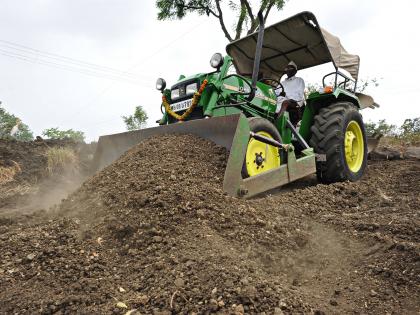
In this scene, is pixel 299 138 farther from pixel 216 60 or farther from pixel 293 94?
pixel 216 60

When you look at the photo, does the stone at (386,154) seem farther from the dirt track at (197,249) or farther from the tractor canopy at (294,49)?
the dirt track at (197,249)

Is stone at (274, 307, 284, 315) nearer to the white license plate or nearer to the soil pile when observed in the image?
the soil pile

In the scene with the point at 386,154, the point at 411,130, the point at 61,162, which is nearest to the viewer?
the point at 386,154

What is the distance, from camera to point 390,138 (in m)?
11.0

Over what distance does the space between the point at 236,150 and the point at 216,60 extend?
1452mm

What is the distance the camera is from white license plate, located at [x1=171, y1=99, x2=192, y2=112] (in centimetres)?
511

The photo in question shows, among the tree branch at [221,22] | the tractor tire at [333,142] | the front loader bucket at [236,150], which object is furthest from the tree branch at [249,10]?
the front loader bucket at [236,150]

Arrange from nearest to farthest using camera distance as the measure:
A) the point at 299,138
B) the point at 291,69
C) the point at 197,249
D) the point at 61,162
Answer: the point at 197,249
the point at 299,138
the point at 291,69
the point at 61,162

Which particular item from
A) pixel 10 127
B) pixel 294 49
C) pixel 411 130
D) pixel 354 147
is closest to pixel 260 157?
pixel 354 147

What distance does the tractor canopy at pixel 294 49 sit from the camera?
5793mm

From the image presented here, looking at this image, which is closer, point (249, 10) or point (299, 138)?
point (299, 138)

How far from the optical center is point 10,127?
624 inches

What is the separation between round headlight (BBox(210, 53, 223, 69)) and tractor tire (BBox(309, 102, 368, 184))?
1693mm

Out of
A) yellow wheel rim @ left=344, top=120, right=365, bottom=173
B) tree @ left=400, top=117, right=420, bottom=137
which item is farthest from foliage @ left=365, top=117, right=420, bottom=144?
yellow wheel rim @ left=344, top=120, right=365, bottom=173
